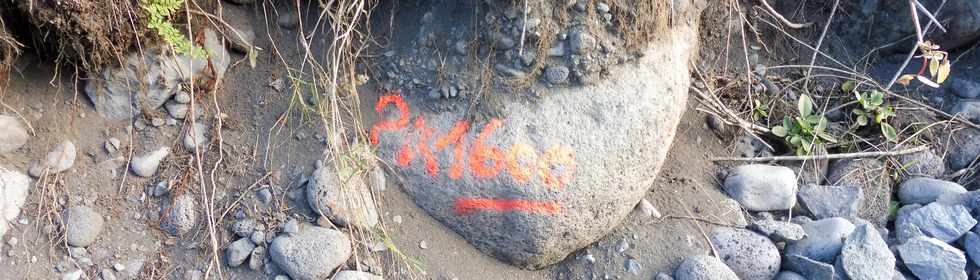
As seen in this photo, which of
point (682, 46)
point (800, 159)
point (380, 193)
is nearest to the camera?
point (380, 193)

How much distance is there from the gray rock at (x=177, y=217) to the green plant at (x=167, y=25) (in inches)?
15.7

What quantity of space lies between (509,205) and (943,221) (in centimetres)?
149

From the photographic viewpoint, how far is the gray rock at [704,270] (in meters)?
2.25

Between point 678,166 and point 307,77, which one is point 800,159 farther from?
point 307,77

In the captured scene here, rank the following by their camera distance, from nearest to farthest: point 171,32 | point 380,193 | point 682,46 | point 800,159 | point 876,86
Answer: point 171,32
point 380,193
point 682,46
point 800,159
point 876,86

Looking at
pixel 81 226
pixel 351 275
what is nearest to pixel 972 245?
pixel 351 275

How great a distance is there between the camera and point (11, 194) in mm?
2025

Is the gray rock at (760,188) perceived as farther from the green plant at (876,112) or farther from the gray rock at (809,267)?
the green plant at (876,112)

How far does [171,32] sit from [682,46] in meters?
1.52

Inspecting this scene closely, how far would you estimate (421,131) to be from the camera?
228cm

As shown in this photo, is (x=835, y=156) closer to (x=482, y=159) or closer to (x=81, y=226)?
(x=482, y=159)

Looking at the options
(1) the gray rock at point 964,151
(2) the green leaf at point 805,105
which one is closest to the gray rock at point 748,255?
(2) the green leaf at point 805,105

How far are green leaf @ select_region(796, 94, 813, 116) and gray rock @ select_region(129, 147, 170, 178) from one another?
84.3 inches

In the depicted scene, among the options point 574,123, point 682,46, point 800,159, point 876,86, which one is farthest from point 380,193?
point 876,86
